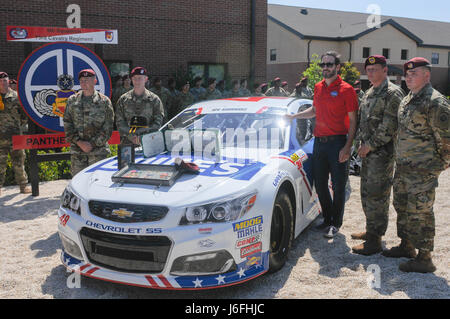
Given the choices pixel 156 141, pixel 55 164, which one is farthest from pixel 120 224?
pixel 55 164

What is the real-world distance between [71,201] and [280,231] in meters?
1.91

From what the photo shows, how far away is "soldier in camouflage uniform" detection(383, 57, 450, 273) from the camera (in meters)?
3.78

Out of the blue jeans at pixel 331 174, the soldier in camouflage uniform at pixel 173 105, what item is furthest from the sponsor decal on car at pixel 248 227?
the soldier in camouflage uniform at pixel 173 105

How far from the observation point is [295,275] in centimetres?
403

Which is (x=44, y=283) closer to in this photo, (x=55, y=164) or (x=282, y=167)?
(x=282, y=167)

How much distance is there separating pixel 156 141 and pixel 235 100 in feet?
4.53

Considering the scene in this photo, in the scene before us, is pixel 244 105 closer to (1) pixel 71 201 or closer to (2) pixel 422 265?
(1) pixel 71 201

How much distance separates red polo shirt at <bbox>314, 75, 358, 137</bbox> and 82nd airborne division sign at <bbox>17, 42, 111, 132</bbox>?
4.21 meters

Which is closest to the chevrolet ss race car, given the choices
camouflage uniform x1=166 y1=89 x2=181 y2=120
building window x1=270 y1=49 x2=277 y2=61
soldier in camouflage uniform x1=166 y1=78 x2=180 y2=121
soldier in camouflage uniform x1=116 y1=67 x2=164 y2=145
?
soldier in camouflage uniform x1=116 y1=67 x2=164 y2=145

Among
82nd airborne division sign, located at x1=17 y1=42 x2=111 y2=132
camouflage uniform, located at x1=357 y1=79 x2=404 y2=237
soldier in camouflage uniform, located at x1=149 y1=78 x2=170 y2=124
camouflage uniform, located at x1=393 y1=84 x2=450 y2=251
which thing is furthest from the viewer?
soldier in camouflage uniform, located at x1=149 y1=78 x2=170 y2=124

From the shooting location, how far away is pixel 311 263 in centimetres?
434

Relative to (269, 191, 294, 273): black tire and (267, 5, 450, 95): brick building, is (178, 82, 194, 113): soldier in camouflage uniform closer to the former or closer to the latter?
(269, 191, 294, 273): black tire

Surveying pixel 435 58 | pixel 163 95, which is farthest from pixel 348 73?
pixel 163 95

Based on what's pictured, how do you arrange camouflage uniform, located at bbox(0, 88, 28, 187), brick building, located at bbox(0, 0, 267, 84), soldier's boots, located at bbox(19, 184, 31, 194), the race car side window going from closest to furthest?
the race car side window → camouflage uniform, located at bbox(0, 88, 28, 187) → soldier's boots, located at bbox(19, 184, 31, 194) → brick building, located at bbox(0, 0, 267, 84)
